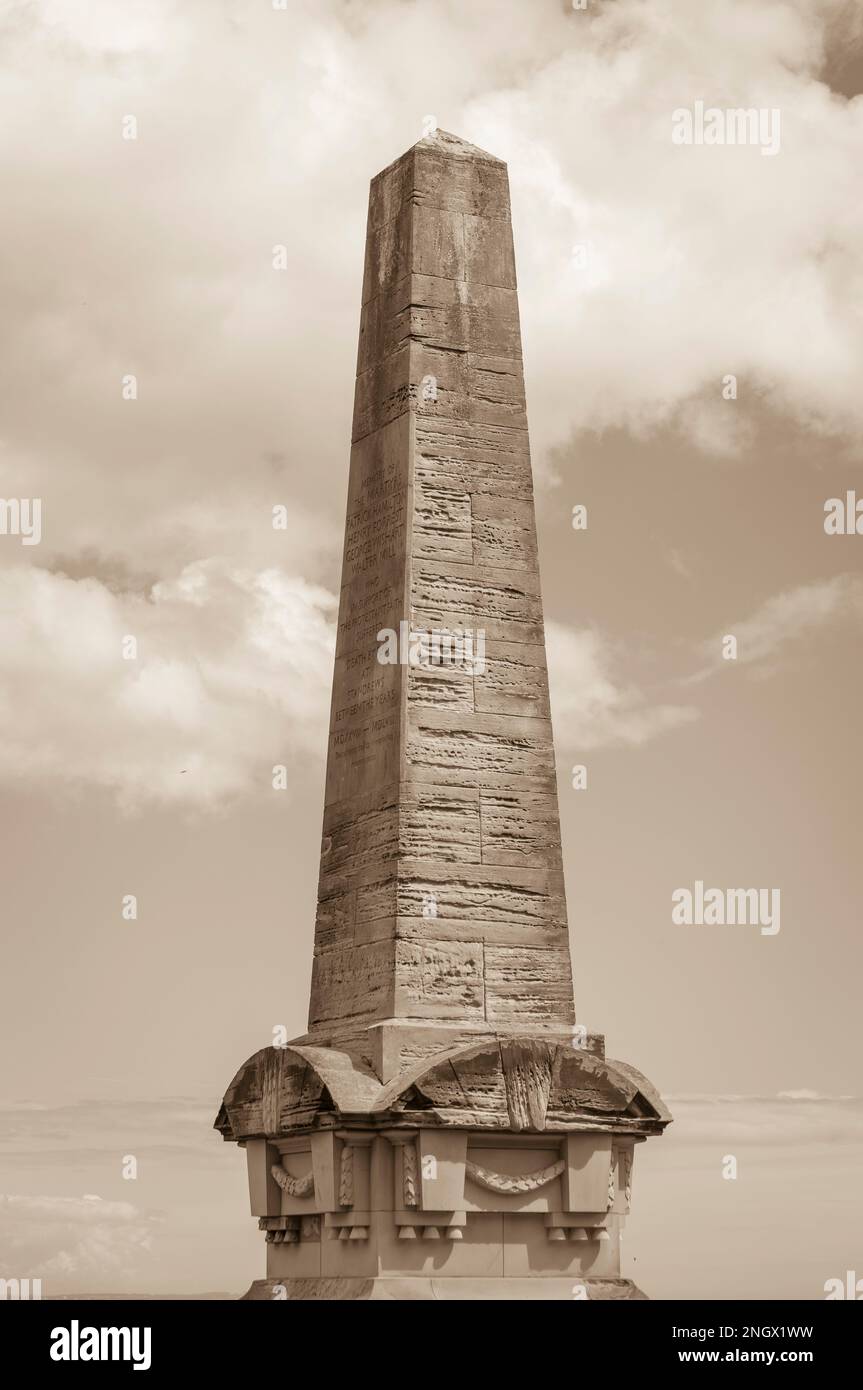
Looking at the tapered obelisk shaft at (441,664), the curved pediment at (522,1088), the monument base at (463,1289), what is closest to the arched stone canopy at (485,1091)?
the curved pediment at (522,1088)

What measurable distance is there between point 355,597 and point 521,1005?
17.1 feet

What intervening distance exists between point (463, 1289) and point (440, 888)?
4286 millimetres

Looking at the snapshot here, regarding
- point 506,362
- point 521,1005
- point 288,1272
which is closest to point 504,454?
point 506,362

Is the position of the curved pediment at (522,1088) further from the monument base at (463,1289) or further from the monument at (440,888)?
the monument base at (463,1289)

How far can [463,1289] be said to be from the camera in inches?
1051

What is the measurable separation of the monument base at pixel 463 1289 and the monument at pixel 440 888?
0.10ft

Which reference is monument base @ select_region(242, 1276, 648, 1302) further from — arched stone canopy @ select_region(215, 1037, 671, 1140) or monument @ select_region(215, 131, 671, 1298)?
arched stone canopy @ select_region(215, 1037, 671, 1140)

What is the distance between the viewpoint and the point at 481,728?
28531 mm

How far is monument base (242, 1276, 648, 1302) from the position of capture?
26469mm

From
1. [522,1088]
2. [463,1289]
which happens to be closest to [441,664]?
[522,1088]

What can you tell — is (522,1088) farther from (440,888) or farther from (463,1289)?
(440,888)
